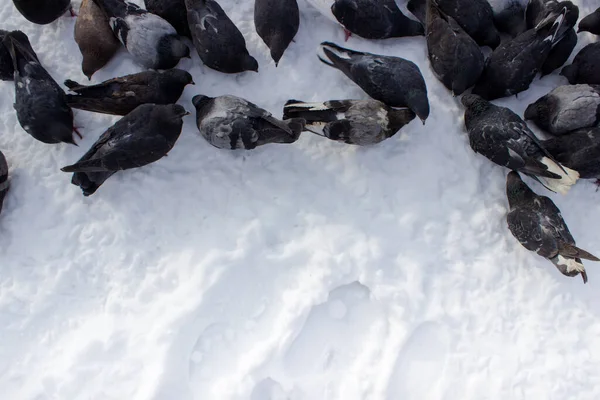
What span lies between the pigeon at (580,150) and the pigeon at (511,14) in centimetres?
81

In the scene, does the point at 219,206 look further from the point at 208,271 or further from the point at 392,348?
the point at 392,348

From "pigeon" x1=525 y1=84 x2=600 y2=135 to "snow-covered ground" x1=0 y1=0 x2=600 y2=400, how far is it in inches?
16.8

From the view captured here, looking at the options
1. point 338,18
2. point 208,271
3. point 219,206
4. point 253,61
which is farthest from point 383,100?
point 208,271

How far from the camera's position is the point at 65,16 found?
10.3ft

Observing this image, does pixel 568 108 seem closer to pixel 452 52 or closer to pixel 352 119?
pixel 452 52

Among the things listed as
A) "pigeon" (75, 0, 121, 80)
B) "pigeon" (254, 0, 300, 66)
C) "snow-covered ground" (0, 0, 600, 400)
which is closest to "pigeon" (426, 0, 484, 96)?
"snow-covered ground" (0, 0, 600, 400)

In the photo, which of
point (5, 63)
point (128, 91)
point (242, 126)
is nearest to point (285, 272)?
point (242, 126)

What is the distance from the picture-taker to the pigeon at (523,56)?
9.34ft

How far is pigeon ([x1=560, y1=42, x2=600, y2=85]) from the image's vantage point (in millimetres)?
2969

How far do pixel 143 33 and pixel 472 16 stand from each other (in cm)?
214

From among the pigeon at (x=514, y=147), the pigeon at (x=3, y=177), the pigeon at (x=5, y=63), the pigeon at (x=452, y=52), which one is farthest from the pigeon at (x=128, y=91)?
the pigeon at (x=514, y=147)

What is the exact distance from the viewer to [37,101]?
2771mm

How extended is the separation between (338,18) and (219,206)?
147 centimetres

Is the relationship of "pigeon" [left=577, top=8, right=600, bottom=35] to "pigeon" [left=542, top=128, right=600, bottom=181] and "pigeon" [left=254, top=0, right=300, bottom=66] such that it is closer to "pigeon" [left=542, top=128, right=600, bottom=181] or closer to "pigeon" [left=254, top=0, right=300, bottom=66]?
"pigeon" [left=542, top=128, right=600, bottom=181]
